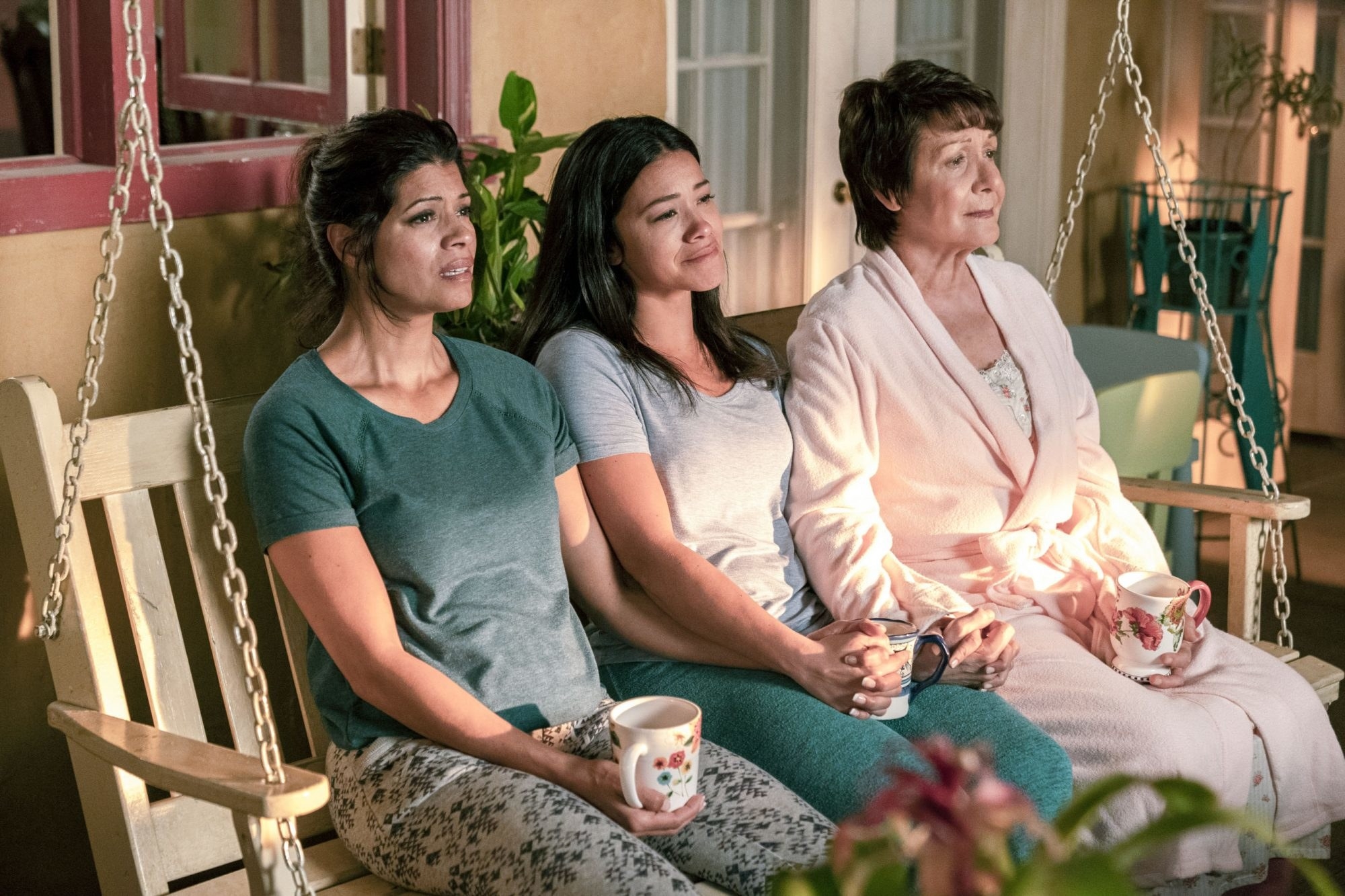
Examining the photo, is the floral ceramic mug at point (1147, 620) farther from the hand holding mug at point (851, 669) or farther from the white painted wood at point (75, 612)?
the white painted wood at point (75, 612)

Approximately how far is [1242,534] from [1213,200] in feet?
6.82

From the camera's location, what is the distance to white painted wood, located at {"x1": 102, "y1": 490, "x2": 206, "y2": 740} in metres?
1.96

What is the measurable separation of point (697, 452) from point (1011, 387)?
52cm

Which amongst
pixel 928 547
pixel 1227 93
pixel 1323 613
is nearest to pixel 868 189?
pixel 928 547

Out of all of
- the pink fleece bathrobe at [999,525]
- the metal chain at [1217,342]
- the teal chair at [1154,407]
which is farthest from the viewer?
the teal chair at [1154,407]

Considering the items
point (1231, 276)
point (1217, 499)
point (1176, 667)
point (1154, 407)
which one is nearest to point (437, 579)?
point (1176, 667)

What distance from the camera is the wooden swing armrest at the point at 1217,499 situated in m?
2.38

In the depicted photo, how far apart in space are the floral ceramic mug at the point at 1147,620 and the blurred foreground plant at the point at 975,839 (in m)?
1.17

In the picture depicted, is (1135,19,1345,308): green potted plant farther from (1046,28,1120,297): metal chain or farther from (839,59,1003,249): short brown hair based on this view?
(839,59,1003,249): short brown hair

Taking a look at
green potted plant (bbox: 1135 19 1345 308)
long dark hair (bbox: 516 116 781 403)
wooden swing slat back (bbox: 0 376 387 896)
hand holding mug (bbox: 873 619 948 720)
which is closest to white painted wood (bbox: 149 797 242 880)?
wooden swing slat back (bbox: 0 376 387 896)

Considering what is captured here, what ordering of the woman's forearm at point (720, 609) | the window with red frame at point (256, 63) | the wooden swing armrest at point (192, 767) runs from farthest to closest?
the window with red frame at point (256, 63), the woman's forearm at point (720, 609), the wooden swing armrest at point (192, 767)

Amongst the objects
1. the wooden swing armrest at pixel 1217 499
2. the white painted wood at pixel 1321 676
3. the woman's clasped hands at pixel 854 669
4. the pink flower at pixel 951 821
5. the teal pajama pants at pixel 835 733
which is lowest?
A: the white painted wood at pixel 1321 676

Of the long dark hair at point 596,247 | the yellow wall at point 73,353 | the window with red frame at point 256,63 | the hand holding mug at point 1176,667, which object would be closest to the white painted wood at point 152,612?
the yellow wall at point 73,353

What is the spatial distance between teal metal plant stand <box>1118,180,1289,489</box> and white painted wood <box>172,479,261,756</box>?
119 inches
